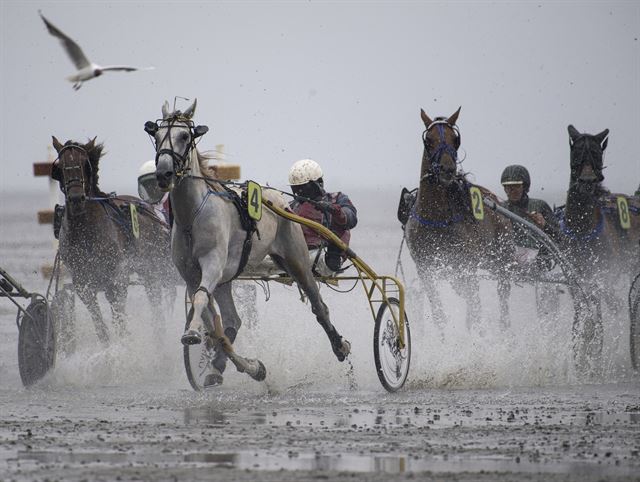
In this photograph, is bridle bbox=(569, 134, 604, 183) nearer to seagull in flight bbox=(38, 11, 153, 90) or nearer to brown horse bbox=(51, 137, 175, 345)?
brown horse bbox=(51, 137, 175, 345)

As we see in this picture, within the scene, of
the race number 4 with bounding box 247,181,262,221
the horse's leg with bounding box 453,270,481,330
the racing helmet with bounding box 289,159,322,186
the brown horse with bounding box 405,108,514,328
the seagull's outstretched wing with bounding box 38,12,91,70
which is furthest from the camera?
the horse's leg with bounding box 453,270,481,330

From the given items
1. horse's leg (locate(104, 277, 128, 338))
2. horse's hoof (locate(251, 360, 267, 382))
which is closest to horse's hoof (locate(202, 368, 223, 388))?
horse's hoof (locate(251, 360, 267, 382))

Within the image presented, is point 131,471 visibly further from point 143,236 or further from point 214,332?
point 143,236

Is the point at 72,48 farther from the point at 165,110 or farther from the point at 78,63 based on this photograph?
the point at 165,110

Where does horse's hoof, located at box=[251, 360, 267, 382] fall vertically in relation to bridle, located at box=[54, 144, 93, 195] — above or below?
below

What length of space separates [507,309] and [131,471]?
1042 cm

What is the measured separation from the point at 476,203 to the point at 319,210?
2325 millimetres

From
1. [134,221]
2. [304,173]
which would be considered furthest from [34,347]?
[304,173]

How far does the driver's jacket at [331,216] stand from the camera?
12.7 meters

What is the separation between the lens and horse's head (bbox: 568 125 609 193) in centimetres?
1496

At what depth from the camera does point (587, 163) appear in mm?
14961

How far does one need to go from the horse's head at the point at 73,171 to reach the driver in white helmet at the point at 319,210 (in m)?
2.11

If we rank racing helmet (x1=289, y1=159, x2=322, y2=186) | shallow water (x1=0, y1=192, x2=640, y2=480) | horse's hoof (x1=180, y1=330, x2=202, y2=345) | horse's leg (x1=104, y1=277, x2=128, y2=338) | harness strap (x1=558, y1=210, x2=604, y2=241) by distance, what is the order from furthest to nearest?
harness strap (x1=558, y1=210, x2=604, y2=241) < horse's leg (x1=104, y1=277, x2=128, y2=338) < racing helmet (x1=289, y1=159, x2=322, y2=186) < horse's hoof (x1=180, y1=330, x2=202, y2=345) < shallow water (x1=0, y1=192, x2=640, y2=480)

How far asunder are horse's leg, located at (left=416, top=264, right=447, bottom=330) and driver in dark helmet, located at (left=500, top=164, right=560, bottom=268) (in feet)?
4.66
